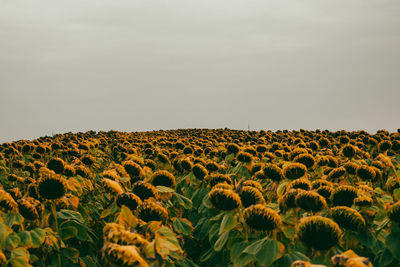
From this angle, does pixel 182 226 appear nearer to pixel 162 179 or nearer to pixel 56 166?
pixel 162 179

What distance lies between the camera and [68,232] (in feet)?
10.7

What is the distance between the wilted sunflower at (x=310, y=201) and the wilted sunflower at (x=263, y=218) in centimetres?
29

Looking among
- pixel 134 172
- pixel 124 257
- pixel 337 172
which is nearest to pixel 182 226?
pixel 134 172

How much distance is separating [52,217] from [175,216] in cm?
125

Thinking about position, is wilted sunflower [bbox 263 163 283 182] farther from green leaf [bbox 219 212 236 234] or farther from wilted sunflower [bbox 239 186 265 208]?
green leaf [bbox 219 212 236 234]

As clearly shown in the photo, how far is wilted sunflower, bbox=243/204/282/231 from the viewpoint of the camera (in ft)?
8.33

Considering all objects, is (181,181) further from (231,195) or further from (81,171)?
(231,195)

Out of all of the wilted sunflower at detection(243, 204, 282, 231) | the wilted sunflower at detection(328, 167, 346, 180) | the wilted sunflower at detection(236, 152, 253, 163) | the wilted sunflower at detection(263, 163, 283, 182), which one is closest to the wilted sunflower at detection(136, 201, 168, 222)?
the wilted sunflower at detection(243, 204, 282, 231)

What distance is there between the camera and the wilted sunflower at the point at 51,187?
3238 millimetres

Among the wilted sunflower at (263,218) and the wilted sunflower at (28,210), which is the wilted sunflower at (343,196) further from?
the wilted sunflower at (28,210)

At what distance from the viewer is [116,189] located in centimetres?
313

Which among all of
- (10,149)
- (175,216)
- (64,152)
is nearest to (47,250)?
(175,216)

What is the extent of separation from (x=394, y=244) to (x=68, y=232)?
2660mm

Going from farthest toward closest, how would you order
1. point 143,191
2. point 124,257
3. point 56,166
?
point 56,166 → point 143,191 → point 124,257
